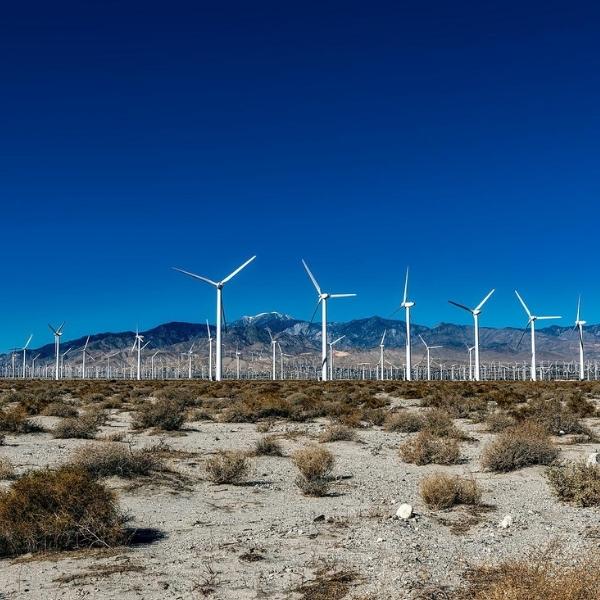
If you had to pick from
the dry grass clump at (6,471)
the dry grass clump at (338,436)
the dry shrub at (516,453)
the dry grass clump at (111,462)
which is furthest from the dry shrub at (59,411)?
the dry shrub at (516,453)

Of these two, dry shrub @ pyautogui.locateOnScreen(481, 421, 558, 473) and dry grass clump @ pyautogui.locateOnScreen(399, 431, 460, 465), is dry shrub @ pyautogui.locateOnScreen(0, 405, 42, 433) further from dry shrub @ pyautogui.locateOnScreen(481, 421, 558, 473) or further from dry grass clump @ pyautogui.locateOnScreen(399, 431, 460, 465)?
dry shrub @ pyautogui.locateOnScreen(481, 421, 558, 473)

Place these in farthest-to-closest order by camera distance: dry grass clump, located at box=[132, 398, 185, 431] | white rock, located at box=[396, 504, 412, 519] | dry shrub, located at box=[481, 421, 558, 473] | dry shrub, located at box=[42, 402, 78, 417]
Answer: dry shrub, located at box=[42, 402, 78, 417] → dry grass clump, located at box=[132, 398, 185, 431] → dry shrub, located at box=[481, 421, 558, 473] → white rock, located at box=[396, 504, 412, 519]

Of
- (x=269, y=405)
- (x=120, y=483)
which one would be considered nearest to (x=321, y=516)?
(x=120, y=483)

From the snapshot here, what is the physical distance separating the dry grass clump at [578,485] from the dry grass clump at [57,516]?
25.8ft

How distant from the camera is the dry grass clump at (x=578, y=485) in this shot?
1210 centimetres

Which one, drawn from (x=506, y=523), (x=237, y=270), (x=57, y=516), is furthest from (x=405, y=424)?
(x=237, y=270)

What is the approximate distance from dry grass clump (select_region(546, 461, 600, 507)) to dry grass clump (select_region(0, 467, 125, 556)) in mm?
7849

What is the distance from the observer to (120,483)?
14.3 metres

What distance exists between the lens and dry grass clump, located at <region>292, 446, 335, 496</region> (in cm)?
1386

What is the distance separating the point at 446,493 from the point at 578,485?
8.12 feet

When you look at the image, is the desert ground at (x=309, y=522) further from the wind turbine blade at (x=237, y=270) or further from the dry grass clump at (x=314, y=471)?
the wind turbine blade at (x=237, y=270)

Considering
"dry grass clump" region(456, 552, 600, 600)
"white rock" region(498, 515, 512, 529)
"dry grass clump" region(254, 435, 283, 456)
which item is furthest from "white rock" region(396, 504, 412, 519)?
"dry grass clump" region(254, 435, 283, 456)

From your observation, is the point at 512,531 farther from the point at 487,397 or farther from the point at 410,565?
the point at 487,397

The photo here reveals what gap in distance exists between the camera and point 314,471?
14820 mm
